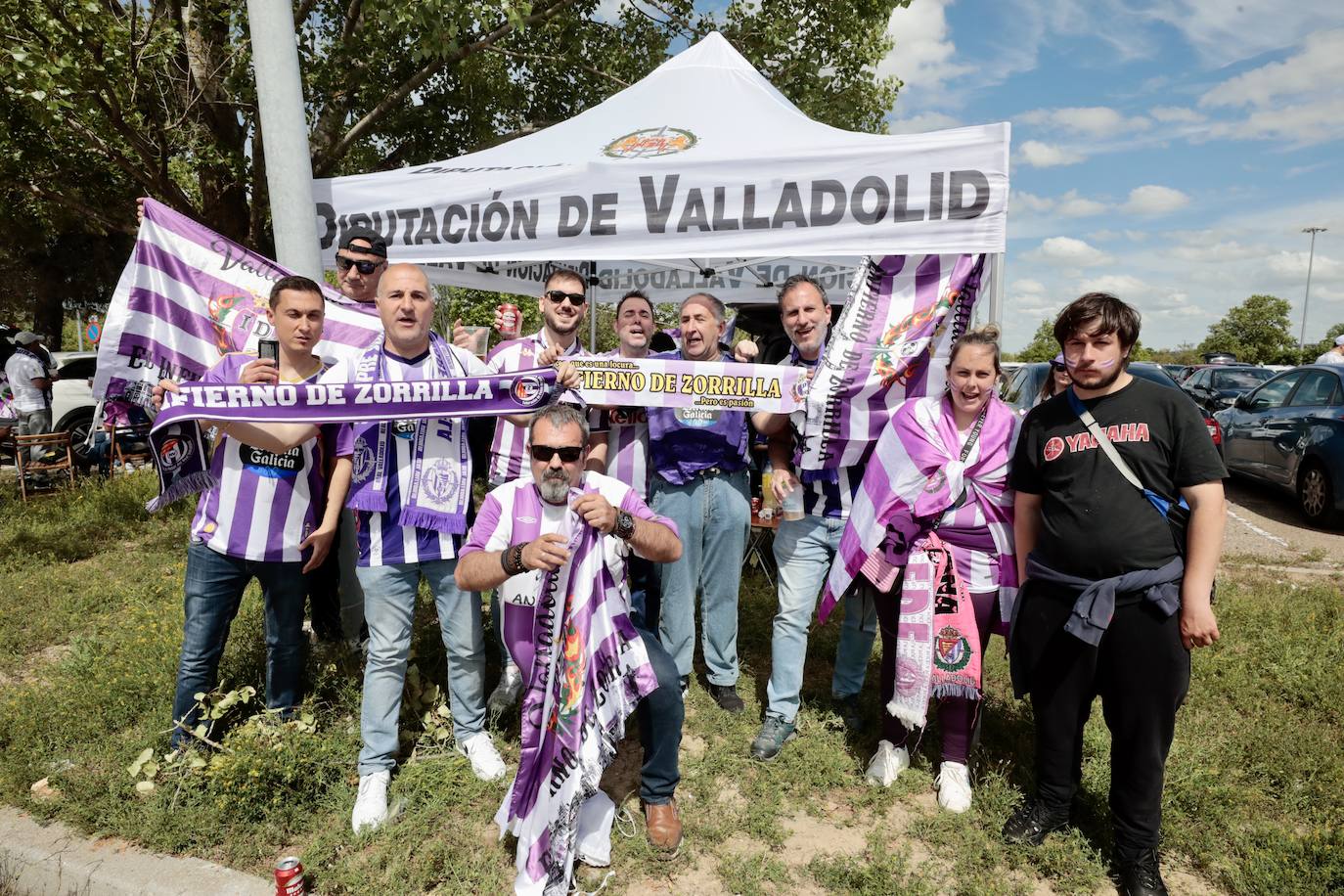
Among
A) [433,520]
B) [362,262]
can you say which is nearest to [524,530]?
[433,520]

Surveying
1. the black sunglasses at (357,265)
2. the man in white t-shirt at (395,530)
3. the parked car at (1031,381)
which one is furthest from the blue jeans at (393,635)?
the parked car at (1031,381)

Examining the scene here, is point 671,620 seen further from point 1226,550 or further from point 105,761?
point 1226,550

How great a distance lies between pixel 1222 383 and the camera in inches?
533

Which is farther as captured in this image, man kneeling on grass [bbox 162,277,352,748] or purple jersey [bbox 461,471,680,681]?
man kneeling on grass [bbox 162,277,352,748]

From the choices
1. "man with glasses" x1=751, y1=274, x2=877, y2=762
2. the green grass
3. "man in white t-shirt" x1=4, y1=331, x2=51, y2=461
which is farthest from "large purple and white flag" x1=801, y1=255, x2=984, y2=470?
"man in white t-shirt" x1=4, y1=331, x2=51, y2=461

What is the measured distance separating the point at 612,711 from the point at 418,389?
1.52 meters

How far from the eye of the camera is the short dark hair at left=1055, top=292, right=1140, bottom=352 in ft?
8.14

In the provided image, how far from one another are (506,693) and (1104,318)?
125 inches

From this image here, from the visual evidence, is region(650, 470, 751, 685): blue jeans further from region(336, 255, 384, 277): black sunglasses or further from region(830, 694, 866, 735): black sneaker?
region(336, 255, 384, 277): black sunglasses

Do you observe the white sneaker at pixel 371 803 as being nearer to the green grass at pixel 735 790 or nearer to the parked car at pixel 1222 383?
the green grass at pixel 735 790

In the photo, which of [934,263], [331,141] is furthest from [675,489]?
[331,141]

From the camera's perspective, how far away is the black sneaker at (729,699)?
3.91 m

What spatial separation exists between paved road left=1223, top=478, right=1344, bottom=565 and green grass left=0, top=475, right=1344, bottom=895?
315 centimetres

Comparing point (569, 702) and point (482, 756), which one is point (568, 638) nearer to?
point (569, 702)
